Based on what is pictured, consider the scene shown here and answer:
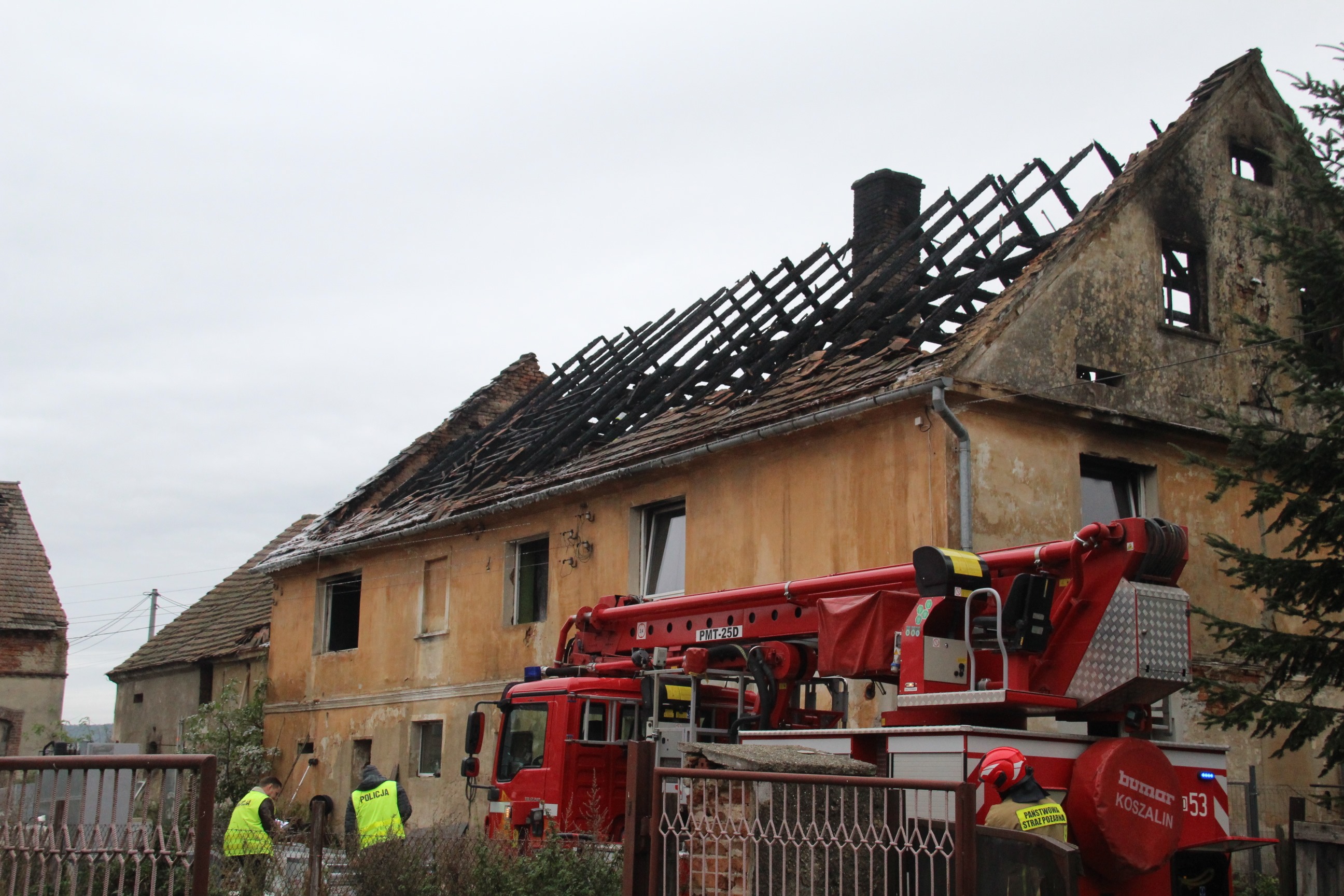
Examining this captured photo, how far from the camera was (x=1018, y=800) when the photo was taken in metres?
6.54

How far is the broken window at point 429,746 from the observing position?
19703 mm

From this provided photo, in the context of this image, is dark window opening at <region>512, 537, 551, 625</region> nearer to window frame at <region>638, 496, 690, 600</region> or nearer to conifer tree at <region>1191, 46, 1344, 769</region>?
window frame at <region>638, 496, 690, 600</region>

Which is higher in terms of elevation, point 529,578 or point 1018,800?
point 529,578

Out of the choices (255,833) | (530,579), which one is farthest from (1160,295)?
(255,833)

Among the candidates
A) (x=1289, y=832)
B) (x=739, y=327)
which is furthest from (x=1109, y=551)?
(x=739, y=327)

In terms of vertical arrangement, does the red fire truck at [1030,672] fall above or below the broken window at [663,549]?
below

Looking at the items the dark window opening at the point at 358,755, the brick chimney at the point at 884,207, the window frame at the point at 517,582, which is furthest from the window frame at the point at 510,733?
the dark window opening at the point at 358,755

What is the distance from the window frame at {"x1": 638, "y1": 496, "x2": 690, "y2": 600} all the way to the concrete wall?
20763mm

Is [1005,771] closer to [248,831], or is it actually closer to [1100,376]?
[248,831]

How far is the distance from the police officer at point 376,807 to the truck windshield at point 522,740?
3.60 feet

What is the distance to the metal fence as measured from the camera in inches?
218

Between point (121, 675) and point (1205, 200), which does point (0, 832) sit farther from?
point (121, 675)

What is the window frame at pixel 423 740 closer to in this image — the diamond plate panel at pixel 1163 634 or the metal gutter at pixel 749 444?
the metal gutter at pixel 749 444

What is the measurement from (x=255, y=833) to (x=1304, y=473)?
8.98 metres
